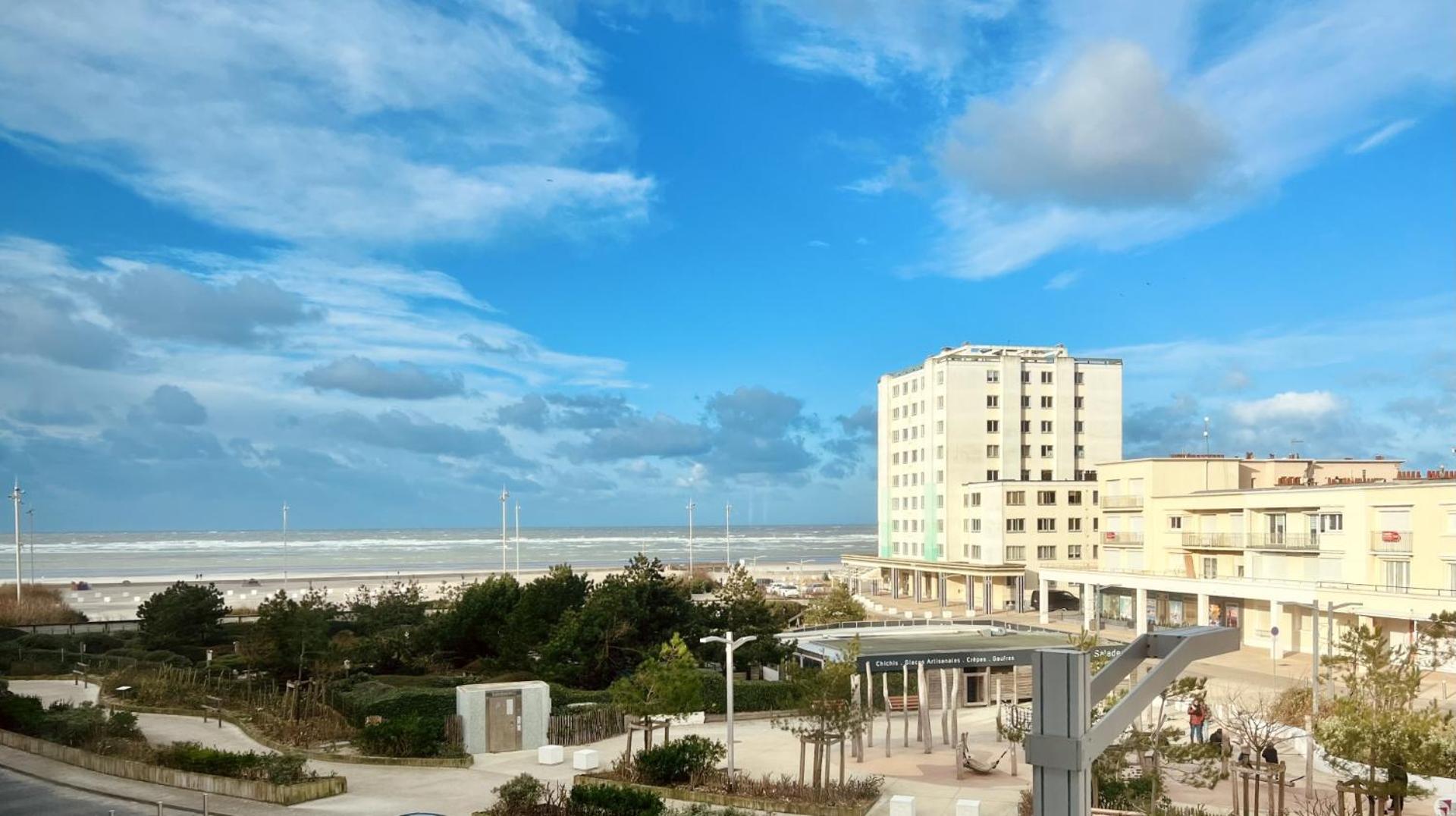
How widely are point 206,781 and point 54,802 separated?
2839 millimetres

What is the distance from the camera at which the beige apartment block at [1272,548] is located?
148 feet

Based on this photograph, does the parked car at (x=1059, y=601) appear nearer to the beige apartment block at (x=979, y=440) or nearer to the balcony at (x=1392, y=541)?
the beige apartment block at (x=979, y=440)

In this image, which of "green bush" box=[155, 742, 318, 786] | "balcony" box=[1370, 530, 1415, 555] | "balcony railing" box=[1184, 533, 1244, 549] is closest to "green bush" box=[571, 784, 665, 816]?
"green bush" box=[155, 742, 318, 786]

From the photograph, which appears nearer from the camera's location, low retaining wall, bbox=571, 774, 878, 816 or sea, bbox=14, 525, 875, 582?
low retaining wall, bbox=571, 774, 878, 816

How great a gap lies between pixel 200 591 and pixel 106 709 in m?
17.9

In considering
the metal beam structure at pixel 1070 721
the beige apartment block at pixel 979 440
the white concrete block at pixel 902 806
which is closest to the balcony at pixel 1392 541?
the beige apartment block at pixel 979 440

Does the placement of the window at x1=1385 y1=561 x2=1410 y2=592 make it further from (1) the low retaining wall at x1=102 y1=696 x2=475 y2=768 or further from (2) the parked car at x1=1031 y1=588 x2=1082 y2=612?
(1) the low retaining wall at x1=102 y1=696 x2=475 y2=768

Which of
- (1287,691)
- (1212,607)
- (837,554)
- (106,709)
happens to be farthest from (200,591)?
(837,554)

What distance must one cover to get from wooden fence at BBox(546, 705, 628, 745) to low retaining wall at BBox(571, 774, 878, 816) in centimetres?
660

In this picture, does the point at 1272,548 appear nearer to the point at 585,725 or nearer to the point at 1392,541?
the point at 1392,541

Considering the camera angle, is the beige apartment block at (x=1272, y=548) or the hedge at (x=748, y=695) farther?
the beige apartment block at (x=1272, y=548)

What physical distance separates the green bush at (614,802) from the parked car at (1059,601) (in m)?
62.4

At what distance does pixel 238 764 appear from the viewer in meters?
24.0

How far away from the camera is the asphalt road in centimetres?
2120
